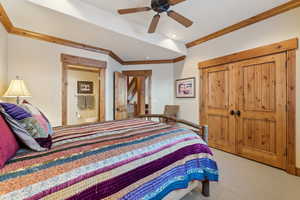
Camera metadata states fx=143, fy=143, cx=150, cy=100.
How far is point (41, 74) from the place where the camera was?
9.44ft

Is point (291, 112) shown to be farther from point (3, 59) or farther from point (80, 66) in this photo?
point (3, 59)

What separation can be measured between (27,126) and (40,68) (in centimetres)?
233

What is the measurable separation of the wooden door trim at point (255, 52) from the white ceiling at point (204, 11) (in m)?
0.63

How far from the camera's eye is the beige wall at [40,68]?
2605mm

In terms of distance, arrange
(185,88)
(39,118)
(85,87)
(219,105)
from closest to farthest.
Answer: (39,118), (219,105), (185,88), (85,87)

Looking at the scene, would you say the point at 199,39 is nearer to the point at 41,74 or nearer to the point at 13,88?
the point at 41,74

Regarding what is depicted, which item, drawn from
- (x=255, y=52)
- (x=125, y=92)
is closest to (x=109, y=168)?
(x=255, y=52)

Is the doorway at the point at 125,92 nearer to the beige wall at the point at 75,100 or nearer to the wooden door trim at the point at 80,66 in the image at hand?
the wooden door trim at the point at 80,66

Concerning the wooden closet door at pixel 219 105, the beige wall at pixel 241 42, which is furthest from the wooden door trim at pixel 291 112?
the wooden closet door at pixel 219 105

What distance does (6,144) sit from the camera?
854 millimetres

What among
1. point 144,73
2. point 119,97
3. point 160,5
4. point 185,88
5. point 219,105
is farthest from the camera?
point 144,73

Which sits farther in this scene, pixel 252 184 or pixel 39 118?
pixel 252 184

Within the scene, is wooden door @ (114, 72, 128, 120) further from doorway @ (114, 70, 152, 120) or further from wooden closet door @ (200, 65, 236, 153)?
wooden closet door @ (200, 65, 236, 153)

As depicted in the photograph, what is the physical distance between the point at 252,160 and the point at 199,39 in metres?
2.91
